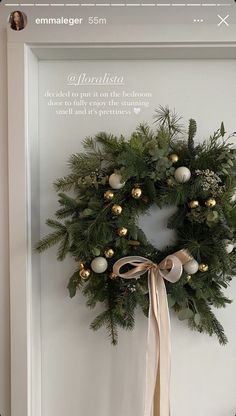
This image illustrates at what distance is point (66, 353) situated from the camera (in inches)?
38.2

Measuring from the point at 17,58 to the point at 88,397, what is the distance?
84 centimetres

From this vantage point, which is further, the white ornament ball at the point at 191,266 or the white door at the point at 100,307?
the white door at the point at 100,307

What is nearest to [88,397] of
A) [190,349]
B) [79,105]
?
[190,349]

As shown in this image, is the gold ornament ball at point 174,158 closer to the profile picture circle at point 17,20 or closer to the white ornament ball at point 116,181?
the white ornament ball at point 116,181

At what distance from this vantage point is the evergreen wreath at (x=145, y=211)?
0.82 metres

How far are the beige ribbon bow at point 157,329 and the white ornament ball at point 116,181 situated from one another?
16 centimetres

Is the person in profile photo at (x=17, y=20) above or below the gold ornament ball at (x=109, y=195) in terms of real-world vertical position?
above

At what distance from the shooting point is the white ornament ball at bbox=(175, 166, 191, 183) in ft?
2.69

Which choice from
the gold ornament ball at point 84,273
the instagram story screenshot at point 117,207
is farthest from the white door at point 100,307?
the gold ornament ball at point 84,273

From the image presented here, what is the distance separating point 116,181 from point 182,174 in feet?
0.46

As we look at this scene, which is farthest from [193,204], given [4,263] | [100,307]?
[4,263]

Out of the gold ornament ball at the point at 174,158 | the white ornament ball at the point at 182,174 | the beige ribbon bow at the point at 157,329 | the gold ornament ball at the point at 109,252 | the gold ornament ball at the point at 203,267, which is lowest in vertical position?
the beige ribbon bow at the point at 157,329

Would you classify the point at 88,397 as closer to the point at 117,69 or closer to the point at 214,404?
the point at 214,404

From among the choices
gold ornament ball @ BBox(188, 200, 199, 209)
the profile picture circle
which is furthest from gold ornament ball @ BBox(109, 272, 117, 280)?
the profile picture circle
